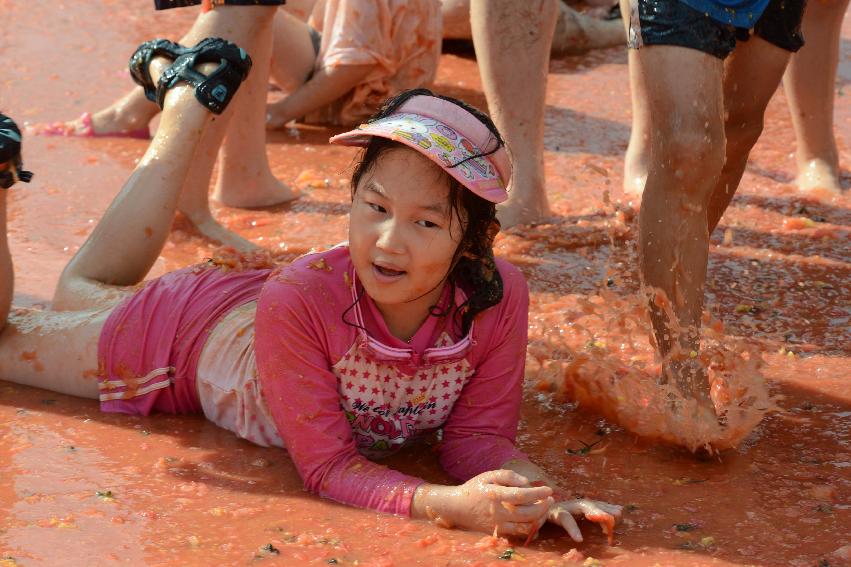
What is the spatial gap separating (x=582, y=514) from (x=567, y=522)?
60 mm

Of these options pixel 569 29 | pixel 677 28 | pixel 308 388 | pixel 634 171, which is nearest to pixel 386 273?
pixel 308 388

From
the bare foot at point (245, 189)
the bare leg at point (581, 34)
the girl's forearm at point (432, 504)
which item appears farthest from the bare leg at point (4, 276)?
the bare leg at point (581, 34)

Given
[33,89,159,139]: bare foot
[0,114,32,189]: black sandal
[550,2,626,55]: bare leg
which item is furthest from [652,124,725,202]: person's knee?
[550,2,626,55]: bare leg

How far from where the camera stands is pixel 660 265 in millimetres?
3039

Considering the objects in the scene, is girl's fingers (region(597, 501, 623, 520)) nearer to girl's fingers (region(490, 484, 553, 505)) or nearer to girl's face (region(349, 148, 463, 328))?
girl's fingers (region(490, 484, 553, 505))

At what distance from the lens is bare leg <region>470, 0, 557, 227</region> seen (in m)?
4.39

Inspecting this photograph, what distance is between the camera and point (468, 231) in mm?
2789

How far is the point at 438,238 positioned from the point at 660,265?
0.64 meters

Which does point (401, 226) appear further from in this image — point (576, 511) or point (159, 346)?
point (159, 346)

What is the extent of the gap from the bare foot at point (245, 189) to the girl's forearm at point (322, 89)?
0.90m

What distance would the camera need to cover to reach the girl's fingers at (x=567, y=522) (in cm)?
259

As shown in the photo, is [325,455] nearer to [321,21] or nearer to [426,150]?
[426,150]

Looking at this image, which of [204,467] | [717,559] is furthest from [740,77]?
[204,467]

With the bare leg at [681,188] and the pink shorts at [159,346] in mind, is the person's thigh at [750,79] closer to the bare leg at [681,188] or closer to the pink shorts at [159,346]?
the bare leg at [681,188]
